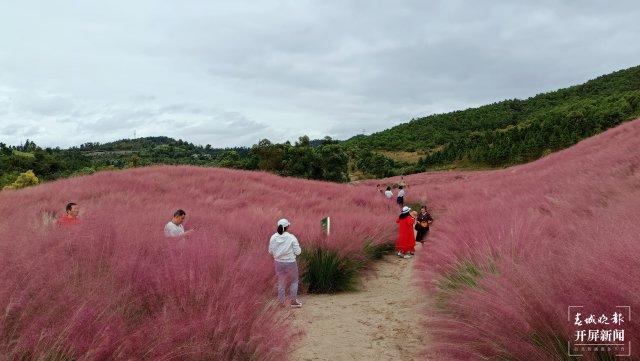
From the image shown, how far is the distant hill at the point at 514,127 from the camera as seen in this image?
49.2 m

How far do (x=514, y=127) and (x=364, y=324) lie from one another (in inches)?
2630

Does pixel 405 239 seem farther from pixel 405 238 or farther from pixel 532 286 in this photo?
pixel 532 286

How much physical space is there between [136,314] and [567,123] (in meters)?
57.7

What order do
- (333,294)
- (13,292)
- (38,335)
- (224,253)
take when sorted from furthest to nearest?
(333,294) → (224,253) → (13,292) → (38,335)

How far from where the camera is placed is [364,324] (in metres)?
6.49

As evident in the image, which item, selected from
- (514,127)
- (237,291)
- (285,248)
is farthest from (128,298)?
(514,127)

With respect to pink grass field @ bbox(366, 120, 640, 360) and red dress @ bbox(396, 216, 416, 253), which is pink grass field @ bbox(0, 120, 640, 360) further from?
red dress @ bbox(396, 216, 416, 253)

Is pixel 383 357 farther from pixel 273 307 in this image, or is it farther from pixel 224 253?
pixel 224 253

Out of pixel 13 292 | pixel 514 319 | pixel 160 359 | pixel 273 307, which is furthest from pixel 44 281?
pixel 514 319

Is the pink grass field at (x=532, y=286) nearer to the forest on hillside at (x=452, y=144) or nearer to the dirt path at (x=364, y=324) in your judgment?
the dirt path at (x=364, y=324)

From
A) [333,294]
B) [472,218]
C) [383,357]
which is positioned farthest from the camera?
[472,218]

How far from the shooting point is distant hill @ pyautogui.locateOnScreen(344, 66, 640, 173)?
4925 centimetres

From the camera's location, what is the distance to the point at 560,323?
3139 millimetres

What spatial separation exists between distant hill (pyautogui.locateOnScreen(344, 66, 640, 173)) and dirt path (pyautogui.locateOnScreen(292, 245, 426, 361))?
47.5 m
